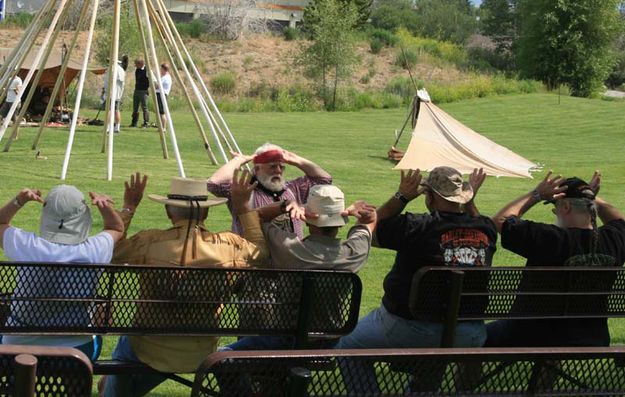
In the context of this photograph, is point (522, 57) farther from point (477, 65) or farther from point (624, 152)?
point (624, 152)

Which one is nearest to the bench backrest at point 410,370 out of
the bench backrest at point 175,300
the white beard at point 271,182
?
the bench backrest at point 175,300

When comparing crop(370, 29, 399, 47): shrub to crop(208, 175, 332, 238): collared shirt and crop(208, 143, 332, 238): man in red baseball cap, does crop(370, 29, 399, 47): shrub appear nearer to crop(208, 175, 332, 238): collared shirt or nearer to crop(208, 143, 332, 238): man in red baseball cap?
crop(208, 175, 332, 238): collared shirt

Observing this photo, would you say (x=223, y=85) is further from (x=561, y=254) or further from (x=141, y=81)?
(x=561, y=254)

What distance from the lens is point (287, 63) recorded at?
48.5m

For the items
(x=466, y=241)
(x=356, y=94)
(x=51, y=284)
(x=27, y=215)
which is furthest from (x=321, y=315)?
(x=356, y=94)

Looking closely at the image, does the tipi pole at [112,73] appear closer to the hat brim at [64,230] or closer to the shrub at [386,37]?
the hat brim at [64,230]

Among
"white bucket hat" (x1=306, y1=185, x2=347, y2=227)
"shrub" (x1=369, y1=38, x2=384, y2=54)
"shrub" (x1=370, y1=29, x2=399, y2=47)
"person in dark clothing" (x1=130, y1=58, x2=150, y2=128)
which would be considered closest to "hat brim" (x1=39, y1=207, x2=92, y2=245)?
"white bucket hat" (x1=306, y1=185, x2=347, y2=227)

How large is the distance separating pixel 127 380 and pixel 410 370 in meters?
1.78

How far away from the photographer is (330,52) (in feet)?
126

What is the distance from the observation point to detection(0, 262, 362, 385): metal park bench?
4.08 meters

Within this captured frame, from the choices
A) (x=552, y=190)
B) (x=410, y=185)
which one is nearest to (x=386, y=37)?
(x=552, y=190)

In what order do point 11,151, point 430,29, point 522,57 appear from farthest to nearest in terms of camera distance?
point 430,29
point 522,57
point 11,151

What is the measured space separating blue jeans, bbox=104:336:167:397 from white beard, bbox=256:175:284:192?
1.43 meters

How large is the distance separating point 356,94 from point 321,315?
35494 millimetres
